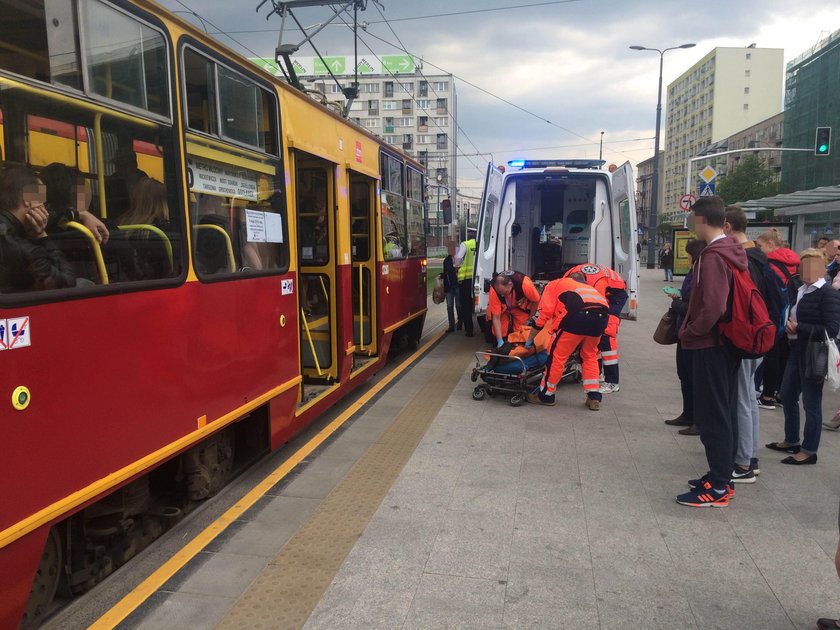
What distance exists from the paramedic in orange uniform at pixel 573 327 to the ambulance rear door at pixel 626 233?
197cm

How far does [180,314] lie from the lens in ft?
10.6

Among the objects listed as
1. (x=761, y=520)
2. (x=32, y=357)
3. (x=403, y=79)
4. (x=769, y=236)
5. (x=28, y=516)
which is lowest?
(x=761, y=520)

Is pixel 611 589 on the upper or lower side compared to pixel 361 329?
lower

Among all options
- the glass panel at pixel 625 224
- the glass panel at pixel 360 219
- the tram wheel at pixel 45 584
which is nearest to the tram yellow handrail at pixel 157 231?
the tram wheel at pixel 45 584

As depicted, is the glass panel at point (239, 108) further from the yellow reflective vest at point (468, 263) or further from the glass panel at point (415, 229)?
the yellow reflective vest at point (468, 263)

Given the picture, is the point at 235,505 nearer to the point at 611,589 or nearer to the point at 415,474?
the point at 415,474

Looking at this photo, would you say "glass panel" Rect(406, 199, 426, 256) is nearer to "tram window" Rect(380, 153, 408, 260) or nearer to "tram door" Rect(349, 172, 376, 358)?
"tram window" Rect(380, 153, 408, 260)

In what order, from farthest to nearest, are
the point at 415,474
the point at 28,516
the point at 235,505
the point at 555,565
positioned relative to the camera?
1. the point at 415,474
2. the point at 235,505
3. the point at 555,565
4. the point at 28,516

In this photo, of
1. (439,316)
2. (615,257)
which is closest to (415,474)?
(615,257)

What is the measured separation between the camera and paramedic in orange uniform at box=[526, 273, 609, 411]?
20.0ft

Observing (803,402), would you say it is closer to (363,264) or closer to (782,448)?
(782,448)

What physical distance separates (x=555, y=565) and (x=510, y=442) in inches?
79.5

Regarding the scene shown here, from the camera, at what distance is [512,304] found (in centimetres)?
769

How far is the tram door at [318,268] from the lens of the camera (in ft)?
19.3
